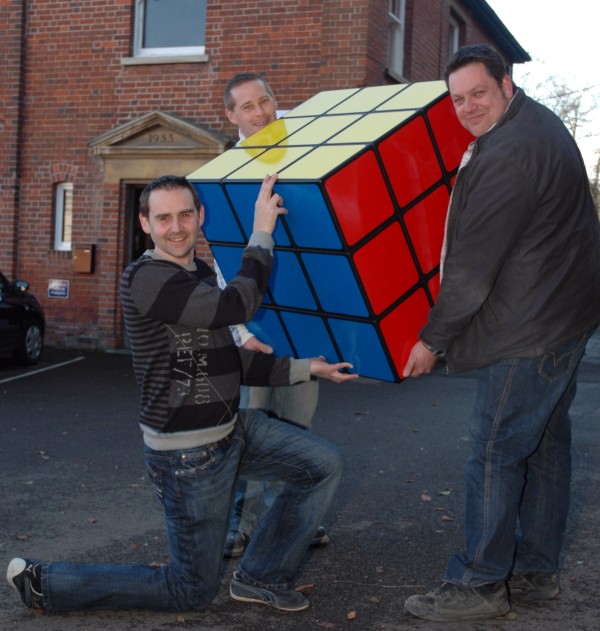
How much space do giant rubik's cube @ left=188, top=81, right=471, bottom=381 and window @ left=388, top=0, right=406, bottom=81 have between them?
1138 cm

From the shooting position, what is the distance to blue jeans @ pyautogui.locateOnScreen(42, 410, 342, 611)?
11.1ft

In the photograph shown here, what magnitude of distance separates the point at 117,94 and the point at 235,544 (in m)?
10.9

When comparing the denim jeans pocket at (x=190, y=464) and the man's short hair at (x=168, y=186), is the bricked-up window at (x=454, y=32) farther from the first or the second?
the denim jeans pocket at (x=190, y=464)

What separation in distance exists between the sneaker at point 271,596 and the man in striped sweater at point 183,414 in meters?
0.30

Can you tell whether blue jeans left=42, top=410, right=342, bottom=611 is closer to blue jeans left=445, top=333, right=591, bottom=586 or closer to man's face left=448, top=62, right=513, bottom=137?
blue jeans left=445, top=333, right=591, bottom=586

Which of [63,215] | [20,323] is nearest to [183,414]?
[20,323]

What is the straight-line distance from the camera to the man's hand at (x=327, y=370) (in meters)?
3.49

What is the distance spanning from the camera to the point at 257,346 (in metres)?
3.80

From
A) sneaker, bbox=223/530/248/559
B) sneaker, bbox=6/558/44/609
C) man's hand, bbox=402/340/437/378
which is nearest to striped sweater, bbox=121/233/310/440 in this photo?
man's hand, bbox=402/340/437/378

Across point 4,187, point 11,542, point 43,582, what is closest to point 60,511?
point 11,542

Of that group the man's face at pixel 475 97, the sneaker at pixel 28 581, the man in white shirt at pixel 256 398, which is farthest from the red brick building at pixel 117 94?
the sneaker at pixel 28 581

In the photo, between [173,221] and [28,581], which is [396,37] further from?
[28,581]

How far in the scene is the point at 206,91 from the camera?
1352cm

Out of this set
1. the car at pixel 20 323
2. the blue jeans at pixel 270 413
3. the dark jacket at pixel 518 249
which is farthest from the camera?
the car at pixel 20 323
